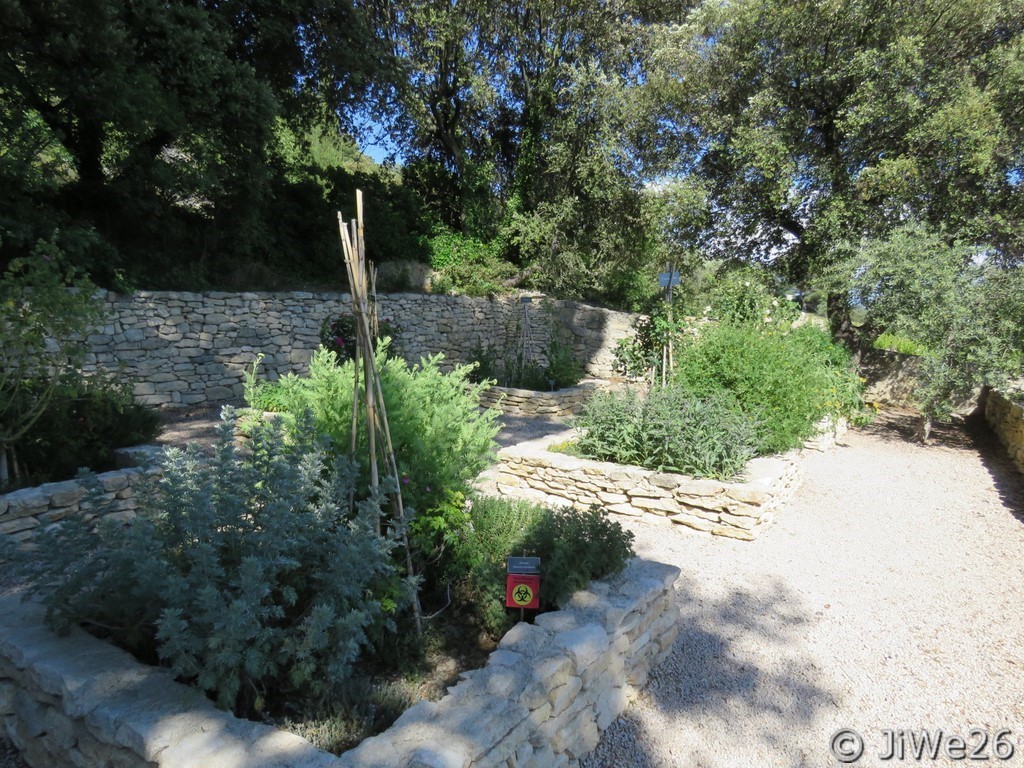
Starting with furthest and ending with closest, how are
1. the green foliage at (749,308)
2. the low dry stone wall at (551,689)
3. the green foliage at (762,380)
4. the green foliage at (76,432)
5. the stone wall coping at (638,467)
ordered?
the green foliage at (749,308), the green foliage at (762,380), the stone wall coping at (638,467), the green foliage at (76,432), the low dry stone wall at (551,689)

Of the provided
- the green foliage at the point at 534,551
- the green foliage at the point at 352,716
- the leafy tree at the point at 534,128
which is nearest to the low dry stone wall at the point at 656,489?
the green foliage at the point at 534,551

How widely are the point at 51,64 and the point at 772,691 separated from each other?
9465mm

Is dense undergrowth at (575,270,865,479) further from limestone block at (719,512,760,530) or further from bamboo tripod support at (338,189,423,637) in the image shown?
bamboo tripod support at (338,189,423,637)

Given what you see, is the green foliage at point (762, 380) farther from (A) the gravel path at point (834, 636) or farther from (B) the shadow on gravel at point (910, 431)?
(B) the shadow on gravel at point (910, 431)

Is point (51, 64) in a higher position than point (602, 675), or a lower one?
higher

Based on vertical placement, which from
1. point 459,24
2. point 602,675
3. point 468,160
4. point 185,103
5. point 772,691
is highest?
point 459,24

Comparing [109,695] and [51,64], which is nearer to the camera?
[109,695]

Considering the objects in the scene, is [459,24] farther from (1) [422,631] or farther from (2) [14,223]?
(1) [422,631]

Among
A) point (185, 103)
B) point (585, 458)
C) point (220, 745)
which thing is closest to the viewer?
point (220, 745)

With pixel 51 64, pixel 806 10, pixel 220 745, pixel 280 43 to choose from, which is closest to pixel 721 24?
pixel 806 10

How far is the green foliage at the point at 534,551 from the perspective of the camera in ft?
8.36

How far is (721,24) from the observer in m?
10.6

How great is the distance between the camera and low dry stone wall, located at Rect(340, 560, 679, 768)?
1.61 metres

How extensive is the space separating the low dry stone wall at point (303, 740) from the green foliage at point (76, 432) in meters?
2.13
